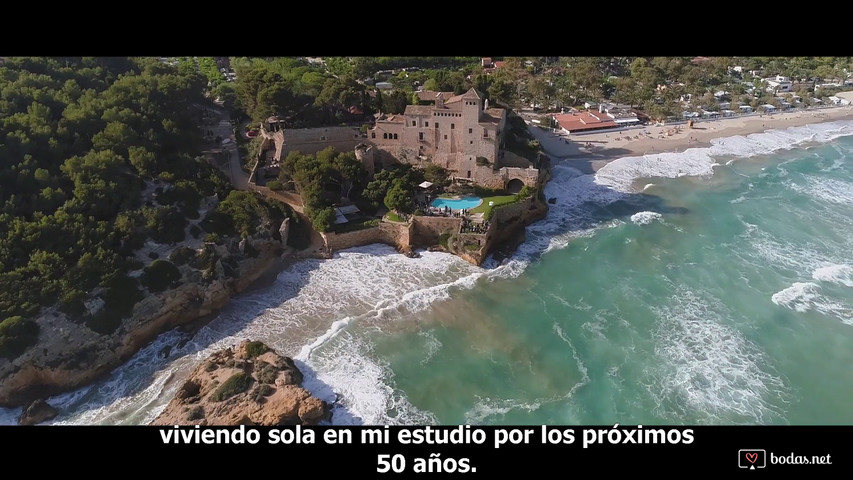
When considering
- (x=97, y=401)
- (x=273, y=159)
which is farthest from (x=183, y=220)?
(x=97, y=401)

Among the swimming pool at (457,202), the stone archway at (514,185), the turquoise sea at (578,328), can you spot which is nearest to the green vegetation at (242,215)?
the turquoise sea at (578,328)

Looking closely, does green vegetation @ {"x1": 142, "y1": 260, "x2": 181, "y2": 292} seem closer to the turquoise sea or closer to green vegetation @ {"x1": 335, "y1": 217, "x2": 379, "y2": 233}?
the turquoise sea

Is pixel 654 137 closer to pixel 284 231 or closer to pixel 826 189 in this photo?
pixel 826 189

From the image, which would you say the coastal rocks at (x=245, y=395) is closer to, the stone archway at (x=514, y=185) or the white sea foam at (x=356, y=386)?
the white sea foam at (x=356, y=386)

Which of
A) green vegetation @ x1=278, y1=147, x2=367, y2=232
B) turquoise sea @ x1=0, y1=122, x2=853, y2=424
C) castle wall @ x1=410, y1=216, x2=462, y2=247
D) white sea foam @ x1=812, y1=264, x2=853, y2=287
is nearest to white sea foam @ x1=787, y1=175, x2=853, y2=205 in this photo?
turquoise sea @ x1=0, y1=122, x2=853, y2=424

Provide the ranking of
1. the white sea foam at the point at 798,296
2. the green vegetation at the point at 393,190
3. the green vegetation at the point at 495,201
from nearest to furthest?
the white sea foam at the point at 798,296 → the green vegetation at the point at 393,190 → the green vegetation at the point at 495,201
